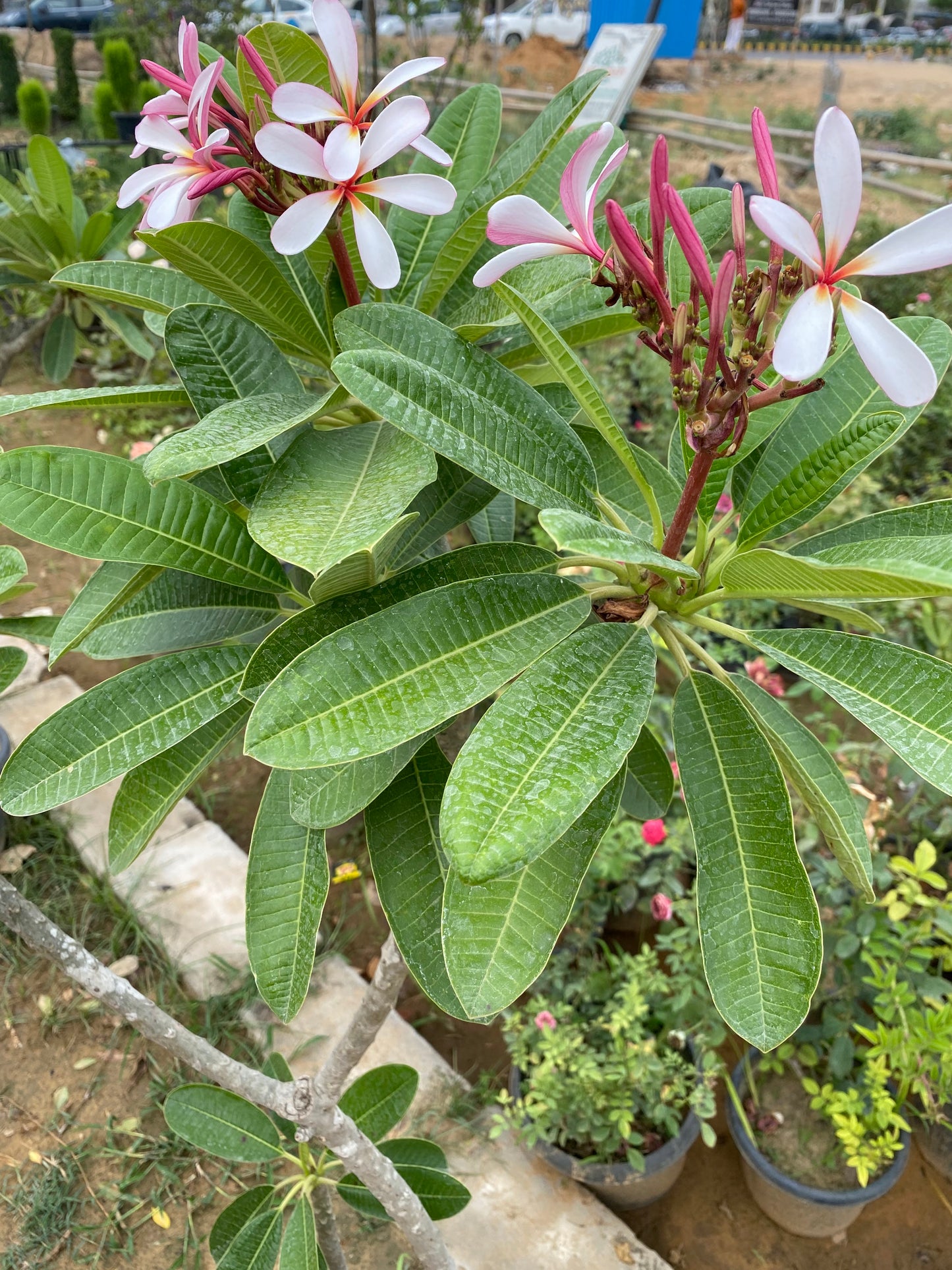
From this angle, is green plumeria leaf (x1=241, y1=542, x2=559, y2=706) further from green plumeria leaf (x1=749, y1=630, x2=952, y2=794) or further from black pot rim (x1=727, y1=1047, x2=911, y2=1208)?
black pot rim (x1=727, y1=1047, x2=911, y2=1208)

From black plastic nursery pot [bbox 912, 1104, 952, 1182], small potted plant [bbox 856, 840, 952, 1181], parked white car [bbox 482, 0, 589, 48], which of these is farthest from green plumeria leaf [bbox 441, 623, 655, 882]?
parked white car [bbox 482, 0, 589, 48]

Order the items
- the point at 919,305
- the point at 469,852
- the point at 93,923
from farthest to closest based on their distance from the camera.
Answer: the point at 919,305 → the point at 93,923 → the point at 469,852

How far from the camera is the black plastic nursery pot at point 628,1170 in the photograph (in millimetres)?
1645

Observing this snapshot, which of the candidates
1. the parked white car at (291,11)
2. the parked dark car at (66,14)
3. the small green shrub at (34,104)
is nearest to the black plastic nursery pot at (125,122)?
the small green shrub at (34,104)

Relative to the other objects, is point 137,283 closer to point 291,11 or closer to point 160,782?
point 160,782

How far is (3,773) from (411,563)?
38 cm

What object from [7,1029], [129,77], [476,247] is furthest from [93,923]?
[129,77]

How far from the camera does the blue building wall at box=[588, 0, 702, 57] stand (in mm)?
9609

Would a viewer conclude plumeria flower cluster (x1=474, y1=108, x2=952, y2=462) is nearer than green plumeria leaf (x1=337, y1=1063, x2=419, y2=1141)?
Yes

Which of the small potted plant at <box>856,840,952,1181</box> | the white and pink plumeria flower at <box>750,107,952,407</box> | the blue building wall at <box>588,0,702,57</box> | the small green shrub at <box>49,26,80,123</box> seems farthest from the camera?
the small green shrub at <box>49,26,80,123</box>

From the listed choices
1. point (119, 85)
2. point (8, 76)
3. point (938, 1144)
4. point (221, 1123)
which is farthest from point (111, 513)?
point (8, 76)

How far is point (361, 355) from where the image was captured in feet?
1.91

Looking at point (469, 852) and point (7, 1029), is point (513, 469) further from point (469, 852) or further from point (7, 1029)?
point (7, 1029)

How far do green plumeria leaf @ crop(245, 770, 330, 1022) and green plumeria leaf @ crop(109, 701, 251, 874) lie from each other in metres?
0.07
